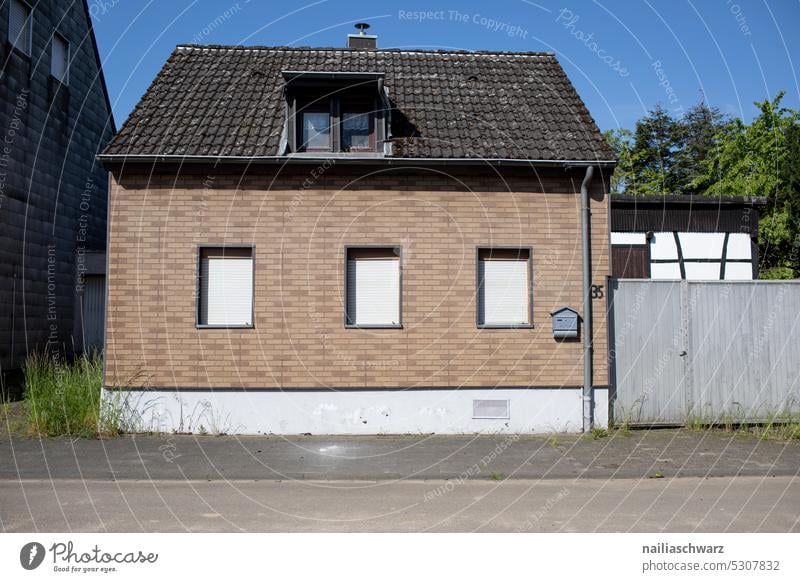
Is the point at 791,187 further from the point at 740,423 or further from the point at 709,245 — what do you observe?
the point at 740,423

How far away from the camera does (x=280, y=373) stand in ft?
39.6

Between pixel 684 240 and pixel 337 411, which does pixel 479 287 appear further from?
pixel 684 240

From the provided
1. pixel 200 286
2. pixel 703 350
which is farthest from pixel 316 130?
pixel 703 350

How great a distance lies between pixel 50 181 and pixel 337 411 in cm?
1166

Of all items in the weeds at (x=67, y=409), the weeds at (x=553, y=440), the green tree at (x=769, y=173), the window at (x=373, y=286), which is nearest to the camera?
the weeds at (x=553, y=440)

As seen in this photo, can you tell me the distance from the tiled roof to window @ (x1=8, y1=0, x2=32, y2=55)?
4.93m

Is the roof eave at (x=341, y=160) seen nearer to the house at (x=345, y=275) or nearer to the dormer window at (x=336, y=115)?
the house at (x=345, y=275)

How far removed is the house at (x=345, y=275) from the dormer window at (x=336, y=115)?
4 cm

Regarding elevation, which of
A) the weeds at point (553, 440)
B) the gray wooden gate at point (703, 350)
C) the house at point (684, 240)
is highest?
the house at point (684, 240)

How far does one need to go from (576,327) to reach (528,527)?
5959 mm

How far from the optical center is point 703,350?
41.4 ft

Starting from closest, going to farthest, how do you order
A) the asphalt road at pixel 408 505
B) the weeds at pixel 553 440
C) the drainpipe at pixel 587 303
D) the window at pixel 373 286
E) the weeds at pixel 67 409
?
1. the asphalt road at pixel 408 505
2. the weeds at pixel 553 440
3. the weeds at pixel 67 409
4. the drainpipe at pixel 587 303
5. the window at pixel 373 286

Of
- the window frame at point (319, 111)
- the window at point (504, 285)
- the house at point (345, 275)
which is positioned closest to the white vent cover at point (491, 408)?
the house at point (345, 275)

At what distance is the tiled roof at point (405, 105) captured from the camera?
40.9 ft
